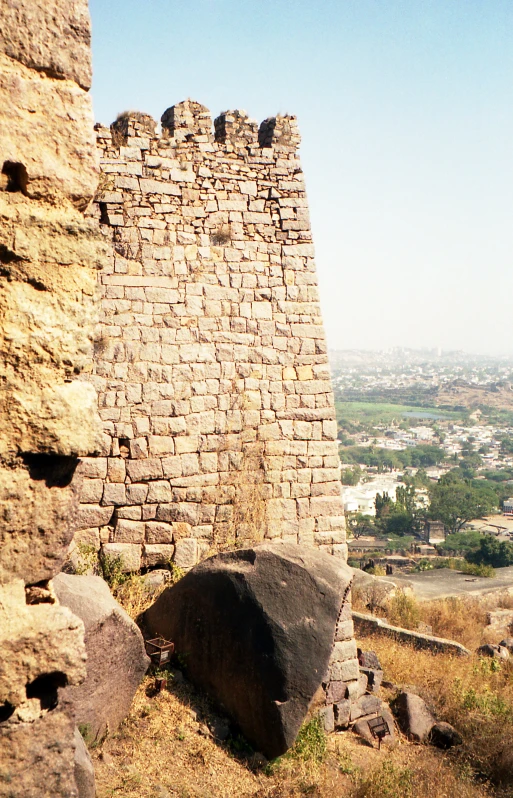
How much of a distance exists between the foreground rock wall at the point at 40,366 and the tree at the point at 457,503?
47879mm

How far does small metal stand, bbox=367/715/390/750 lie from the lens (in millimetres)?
6767

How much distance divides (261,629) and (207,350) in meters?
2.98

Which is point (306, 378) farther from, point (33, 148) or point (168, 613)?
point (33, 148)

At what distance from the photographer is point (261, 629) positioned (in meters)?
5.61

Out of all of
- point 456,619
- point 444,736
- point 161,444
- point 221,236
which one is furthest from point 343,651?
point 456,619

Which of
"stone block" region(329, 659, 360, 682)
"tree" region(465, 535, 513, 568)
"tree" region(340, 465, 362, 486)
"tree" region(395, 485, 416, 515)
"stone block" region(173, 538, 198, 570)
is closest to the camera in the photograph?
"stone block" region(173, 538, 198, 570)

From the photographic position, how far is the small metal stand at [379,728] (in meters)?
6.77

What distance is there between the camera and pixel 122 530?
6.77 metres

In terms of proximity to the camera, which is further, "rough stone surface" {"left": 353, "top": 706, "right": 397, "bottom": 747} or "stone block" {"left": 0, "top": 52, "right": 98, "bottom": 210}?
"rough stone surface" {"left": 353, "top": 706, "right": 397, "bottom": 747}

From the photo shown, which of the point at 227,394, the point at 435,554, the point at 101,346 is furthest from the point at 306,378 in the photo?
the point at 435,554

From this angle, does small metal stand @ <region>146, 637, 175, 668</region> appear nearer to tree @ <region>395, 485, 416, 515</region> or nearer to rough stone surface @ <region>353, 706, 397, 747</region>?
rough stone surface @ <region>353, 706, 397, 747</region>

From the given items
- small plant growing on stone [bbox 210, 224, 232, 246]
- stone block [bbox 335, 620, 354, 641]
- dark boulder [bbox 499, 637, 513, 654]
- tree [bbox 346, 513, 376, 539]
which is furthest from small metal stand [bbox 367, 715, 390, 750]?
→ tree [bbox 346, 513, 376, 539]

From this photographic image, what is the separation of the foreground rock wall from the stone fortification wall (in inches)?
202

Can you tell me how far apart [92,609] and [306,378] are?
3694mm
